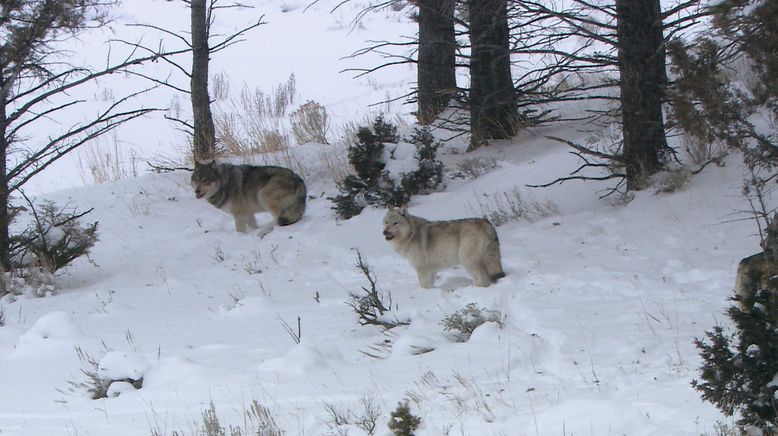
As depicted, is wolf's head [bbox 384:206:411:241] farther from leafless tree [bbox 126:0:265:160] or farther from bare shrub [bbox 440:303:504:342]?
leafless tree [bbox 126:0:265:160]

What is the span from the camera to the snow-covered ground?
4614mm

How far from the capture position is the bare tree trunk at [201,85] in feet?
45.1

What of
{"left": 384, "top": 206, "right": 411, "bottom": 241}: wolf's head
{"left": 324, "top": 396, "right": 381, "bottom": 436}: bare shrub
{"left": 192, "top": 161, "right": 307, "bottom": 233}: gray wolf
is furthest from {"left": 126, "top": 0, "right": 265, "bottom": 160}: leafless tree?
{"left": 324, "top": 396, "right": 381, "bottom": 436}: bare shrub

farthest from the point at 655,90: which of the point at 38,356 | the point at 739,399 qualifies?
the point at 38,356

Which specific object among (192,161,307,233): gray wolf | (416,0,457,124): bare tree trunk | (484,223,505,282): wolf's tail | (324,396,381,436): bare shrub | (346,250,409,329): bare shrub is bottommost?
(324,396,381,436): bare shrub

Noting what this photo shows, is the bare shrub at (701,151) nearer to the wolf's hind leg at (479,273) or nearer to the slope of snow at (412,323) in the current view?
the slope of snow at (412,323)

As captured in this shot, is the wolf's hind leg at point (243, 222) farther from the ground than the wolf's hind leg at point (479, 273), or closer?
farther from the ground

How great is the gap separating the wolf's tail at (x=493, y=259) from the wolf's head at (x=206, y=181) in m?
5.36

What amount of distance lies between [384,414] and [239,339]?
8.76 feet

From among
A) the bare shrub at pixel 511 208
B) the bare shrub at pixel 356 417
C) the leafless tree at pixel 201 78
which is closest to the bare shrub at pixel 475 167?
the bare shrub at pixel 511 208

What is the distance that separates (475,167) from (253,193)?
3.41 meters

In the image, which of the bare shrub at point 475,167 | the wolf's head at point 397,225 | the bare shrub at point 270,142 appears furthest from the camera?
the bare shrub at point 270,142

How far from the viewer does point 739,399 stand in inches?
144

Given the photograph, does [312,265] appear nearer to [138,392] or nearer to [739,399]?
[138,392]
